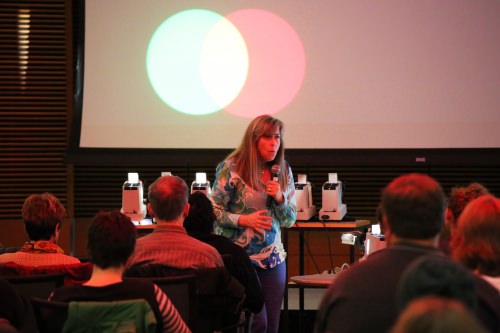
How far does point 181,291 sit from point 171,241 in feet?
1.16

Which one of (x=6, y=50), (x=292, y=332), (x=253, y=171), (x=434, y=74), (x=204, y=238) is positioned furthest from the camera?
(x=6, y=50)

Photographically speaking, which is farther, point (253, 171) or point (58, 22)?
point (58, 22)

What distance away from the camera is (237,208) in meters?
4.38

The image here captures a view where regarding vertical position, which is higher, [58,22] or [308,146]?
[58,22]

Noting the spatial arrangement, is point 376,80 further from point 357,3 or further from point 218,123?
point 218,123

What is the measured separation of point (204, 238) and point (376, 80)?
3.69 meters

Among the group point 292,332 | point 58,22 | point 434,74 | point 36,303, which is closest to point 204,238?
point 36,303

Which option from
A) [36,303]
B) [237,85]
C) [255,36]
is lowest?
[36,303]

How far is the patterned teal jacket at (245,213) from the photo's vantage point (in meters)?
4.28

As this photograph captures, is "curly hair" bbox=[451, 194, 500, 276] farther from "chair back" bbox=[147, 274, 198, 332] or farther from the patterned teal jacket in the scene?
the patterned teal jacket

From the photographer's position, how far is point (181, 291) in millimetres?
2973

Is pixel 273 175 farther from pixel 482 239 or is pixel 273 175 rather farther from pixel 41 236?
pixel 482 239

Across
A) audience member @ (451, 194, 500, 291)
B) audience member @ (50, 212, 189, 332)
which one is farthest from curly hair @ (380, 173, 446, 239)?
audience member @ (50, 212, 189, 332)

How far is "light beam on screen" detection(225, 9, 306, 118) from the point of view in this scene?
22.7ft
